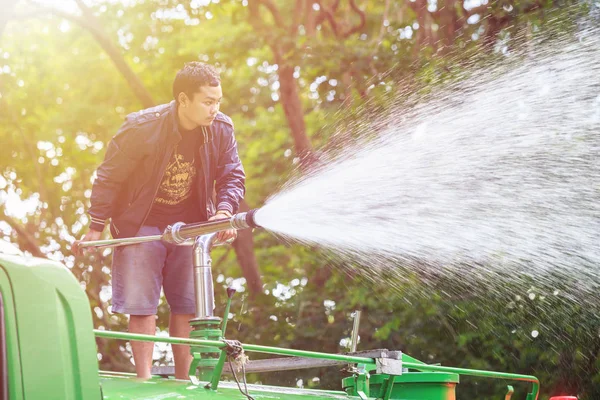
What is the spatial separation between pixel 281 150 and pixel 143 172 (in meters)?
8.46

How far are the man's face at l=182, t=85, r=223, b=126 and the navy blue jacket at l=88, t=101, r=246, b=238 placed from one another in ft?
0.35

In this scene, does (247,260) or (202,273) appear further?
(247,260)

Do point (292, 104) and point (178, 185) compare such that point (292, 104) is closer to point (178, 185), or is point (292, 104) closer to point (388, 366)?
point (178, 185)

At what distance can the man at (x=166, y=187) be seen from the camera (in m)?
4.77

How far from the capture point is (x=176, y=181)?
497 cm

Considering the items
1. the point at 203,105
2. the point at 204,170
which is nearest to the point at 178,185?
the point at 204,170

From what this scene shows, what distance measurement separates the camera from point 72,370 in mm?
2426

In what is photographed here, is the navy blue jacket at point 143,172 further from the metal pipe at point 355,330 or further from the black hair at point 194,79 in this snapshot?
the metal pipe at point 355,330

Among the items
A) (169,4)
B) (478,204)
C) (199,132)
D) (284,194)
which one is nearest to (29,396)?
(199,132)

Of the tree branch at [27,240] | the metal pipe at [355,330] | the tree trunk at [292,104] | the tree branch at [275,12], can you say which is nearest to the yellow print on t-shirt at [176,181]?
the metal pipe at [355,330]

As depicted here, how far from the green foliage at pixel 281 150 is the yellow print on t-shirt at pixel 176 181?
1.93 metres

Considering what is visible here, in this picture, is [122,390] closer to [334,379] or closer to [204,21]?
[334,379]

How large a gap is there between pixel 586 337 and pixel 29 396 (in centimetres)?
635

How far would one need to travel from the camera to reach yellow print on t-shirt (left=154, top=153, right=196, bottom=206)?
4.94 meters
